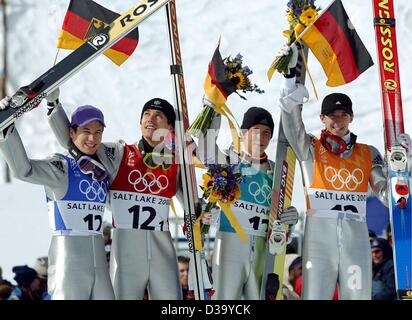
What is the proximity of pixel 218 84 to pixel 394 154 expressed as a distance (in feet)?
4.94

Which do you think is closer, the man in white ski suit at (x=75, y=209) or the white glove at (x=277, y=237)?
the man in white ski suit at (x=75, y=209)

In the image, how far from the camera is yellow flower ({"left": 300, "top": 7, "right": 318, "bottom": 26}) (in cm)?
897

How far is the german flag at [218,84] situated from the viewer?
8.91 metres

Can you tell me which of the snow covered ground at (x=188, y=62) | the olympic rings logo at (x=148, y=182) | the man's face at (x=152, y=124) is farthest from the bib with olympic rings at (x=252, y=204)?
the snow covered ground at (x=188, y=62)

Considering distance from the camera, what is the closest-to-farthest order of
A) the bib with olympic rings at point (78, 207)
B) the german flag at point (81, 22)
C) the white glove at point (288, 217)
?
the bib with olympic rings at point (78, 207), the white glove at point (288, 217), the german flag at point (81, 22)

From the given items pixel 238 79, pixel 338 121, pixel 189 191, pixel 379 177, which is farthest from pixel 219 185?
pixel 379 177

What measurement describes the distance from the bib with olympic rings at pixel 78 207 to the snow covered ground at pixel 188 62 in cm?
835

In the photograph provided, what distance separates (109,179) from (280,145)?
4.70ft

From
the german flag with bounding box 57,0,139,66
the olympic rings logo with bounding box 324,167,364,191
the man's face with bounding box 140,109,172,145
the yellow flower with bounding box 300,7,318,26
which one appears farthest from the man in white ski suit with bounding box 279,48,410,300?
the german flag with bounding box 57,0,139,66

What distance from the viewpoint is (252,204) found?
30.0 ft

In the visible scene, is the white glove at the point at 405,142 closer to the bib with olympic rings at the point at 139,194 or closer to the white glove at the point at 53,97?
the bib with olympic rings at the point at 139,194

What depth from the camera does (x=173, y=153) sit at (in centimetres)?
895

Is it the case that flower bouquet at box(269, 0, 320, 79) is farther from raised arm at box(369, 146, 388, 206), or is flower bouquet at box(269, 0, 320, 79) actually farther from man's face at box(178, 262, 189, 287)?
man's face at box(178, 262, 189, 287)

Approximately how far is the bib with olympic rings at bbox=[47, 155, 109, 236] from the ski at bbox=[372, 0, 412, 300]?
7.63ft
